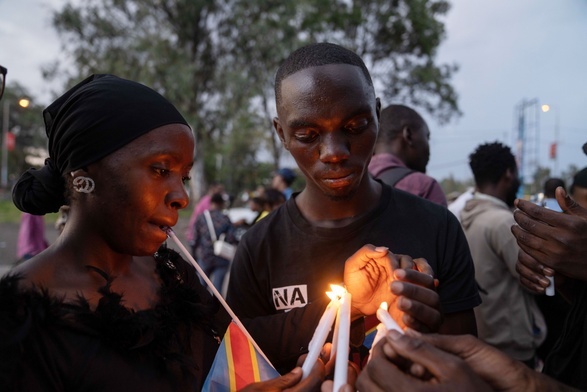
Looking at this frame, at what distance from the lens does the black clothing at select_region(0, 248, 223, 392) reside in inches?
52.0

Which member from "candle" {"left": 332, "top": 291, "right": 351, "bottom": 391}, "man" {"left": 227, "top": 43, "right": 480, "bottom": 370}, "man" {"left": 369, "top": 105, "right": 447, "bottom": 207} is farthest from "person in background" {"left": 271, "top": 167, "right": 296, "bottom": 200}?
"candle" {"left": 332, "top": 291, "right": 351, "bottom": 391}

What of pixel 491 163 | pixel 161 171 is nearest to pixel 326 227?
pixel 161 171

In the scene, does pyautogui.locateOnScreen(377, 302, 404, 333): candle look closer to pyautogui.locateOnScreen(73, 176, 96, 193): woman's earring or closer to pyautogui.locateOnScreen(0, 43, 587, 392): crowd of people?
pyautogui.locateOnScreen(0, 43, 587, 392): crowd of people

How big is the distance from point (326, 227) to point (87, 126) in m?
1.13

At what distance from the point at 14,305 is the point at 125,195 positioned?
45 centimetres

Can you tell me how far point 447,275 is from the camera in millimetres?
2082

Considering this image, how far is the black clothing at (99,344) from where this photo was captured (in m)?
1.32

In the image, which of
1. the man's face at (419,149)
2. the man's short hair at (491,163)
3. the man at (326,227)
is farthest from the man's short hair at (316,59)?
the man's short hair at (491,163)

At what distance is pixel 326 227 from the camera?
2250 mm

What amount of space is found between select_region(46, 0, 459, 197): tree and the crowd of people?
18576 mm

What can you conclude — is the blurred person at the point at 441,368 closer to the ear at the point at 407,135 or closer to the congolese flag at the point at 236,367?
the congolese flag at the point at 236,367

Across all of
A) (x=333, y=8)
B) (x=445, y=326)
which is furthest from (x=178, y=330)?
(x=333, y=8)

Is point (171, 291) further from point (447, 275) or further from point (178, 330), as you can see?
point (447, 275)

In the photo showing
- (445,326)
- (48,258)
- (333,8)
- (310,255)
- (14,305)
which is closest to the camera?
(14,305)
